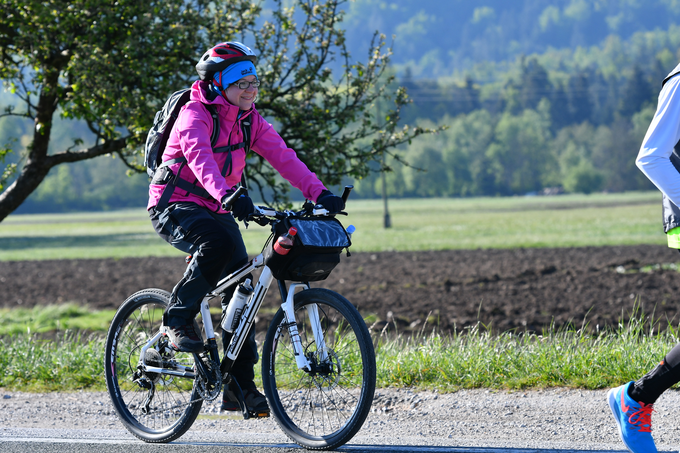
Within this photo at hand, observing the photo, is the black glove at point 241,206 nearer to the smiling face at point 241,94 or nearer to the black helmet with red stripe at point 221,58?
the smiling face at point 241,94

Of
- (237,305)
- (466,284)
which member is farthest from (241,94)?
(466,284)

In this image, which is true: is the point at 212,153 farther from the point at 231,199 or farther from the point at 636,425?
the point at 636,425

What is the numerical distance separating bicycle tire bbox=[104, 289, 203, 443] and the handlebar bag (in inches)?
38.9

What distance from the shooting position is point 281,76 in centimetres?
766

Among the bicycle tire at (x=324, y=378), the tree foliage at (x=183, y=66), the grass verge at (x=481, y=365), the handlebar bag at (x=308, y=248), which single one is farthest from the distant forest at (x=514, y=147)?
the handlebar bag at (x=308, y=248)

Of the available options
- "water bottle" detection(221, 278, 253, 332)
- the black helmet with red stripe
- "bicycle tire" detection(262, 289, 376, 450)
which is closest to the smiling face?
the black helmet with red stripe

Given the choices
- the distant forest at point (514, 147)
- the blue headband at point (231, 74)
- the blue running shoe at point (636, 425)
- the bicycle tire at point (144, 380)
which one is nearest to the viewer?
the blue running shoe at point (636, 425)

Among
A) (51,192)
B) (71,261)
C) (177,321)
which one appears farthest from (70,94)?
(51,192)

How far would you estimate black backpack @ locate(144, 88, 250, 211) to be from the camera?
4.18m

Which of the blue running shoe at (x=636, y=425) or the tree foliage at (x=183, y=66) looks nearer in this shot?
the blue running shoe at (x=636, y=425)

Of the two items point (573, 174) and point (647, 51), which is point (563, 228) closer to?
point (573, 174)

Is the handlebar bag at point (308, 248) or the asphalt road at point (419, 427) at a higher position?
the handlebar bag at point (308, 248)

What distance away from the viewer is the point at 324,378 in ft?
12.9

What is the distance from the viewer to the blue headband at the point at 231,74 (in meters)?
4.07
